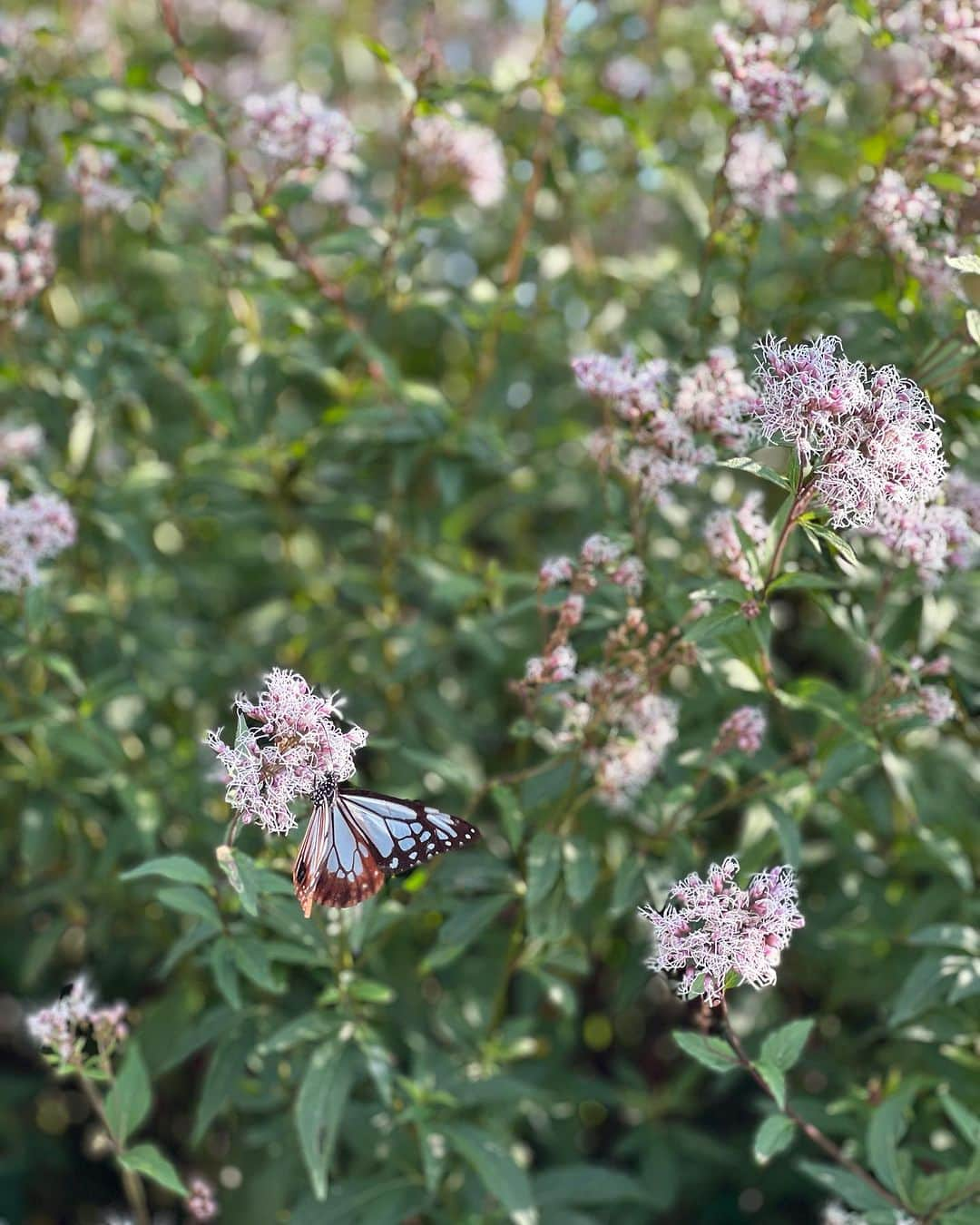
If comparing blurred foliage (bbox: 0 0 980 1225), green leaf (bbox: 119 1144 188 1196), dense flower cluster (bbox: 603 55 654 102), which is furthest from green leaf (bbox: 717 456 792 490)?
dense flower cluster (bbox: 603 55 654 102)

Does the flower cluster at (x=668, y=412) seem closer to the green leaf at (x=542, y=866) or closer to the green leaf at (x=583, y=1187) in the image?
the green leaf at (x=542, y=866)

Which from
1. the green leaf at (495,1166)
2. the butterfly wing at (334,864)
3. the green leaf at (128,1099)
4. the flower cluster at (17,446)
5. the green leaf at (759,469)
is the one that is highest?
the green leaf at (759,469)

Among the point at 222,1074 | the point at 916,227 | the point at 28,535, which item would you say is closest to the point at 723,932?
the point at 222,1074

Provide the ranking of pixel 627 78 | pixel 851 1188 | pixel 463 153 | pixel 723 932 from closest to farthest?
1. pixel 723 932
2. pixel 851 1188
3. pixel 463 153
4. pixel 627 78

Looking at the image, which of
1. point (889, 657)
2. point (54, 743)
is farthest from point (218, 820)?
point (889, 657)

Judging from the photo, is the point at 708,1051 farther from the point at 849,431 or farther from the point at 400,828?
the point at 849,431

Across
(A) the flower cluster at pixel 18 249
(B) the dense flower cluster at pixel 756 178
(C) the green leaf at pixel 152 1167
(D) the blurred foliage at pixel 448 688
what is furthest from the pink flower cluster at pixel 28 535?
(B) the dense flower cluster at pixel 756 178

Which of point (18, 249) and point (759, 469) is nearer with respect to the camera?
point (759, 469)
